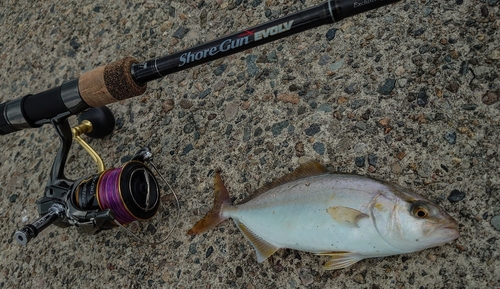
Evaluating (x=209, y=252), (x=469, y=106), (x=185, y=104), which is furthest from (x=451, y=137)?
(x=185, y=104)

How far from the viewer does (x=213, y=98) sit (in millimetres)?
2643

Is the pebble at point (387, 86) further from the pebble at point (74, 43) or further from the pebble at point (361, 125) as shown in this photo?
the pebble at point (74, 43)

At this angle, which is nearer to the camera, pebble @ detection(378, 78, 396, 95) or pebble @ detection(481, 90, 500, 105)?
pebble @ detection(481, 90, 500, 105)

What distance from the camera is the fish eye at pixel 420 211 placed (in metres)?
1.66

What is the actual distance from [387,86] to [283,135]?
548 mm

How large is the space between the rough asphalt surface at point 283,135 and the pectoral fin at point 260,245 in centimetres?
9

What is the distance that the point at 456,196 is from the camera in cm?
190

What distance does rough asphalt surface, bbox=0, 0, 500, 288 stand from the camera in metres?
1.93

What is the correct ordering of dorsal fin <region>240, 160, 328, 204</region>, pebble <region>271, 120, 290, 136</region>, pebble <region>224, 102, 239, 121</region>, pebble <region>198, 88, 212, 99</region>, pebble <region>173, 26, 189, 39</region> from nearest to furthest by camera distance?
dorsal fin <region>240, 160, 328, 204</region> < pebble <region>271, 120, 290, 136</region> < pebble <region>224, 102, 239, 121</region> < pebble <region>198, 88, 212, 99</region> < pebble <region>173, 26, 189, 39</region>

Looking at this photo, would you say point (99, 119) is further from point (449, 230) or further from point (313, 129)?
point (449, 230)

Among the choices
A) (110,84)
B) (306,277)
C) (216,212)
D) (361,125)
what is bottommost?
(306,277)

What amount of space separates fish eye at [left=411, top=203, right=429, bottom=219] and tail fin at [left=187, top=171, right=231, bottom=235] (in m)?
0.86

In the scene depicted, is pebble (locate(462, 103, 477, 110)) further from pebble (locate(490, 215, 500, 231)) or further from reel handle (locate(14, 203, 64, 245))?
reel handle (locate(14, 203, 64, 245))

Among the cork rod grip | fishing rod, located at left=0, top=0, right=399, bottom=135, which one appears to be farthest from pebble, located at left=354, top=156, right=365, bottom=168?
the cork rod grip
